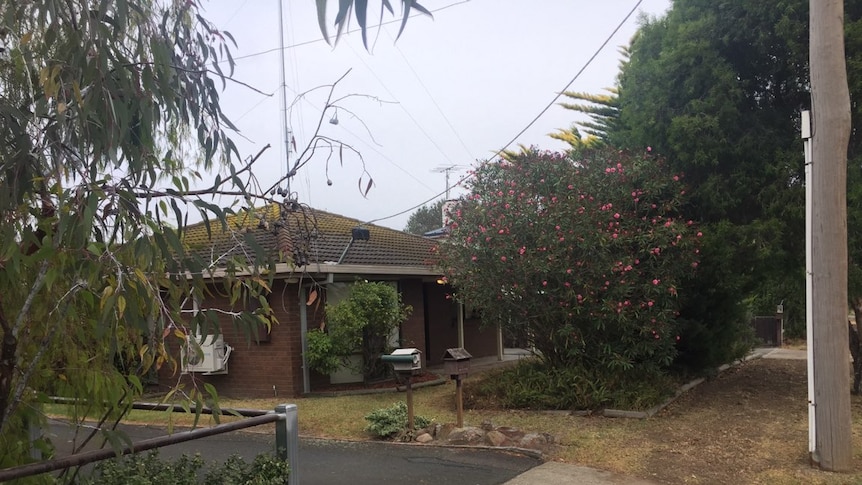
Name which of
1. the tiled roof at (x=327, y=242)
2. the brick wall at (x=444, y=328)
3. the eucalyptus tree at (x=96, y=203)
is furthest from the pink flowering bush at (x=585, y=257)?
the eucalyptus tree at (x=96, y=203)

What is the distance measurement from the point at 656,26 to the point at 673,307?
517 cm

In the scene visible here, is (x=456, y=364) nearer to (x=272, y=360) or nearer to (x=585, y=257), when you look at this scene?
(x=585, y=257)

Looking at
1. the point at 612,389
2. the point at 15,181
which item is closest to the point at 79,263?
the point at 15,181

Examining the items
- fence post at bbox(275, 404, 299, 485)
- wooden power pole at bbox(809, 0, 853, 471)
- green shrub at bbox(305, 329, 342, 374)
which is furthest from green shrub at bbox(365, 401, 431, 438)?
wooden power pole at bbox(809, 0, 853, 471)

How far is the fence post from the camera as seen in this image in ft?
15.8

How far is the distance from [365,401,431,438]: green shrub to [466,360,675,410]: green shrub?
2016 mm

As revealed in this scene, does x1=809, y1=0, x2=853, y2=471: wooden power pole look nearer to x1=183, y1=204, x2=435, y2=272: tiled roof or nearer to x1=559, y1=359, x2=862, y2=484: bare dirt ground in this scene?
x1=559, y1=359, x2=862, y2=484: bare dirt ground

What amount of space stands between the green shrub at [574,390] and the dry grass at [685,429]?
12.7 inches

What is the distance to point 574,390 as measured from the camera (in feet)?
34.3

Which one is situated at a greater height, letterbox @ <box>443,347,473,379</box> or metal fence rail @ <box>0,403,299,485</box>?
metal fence rail @ <box>0,403,299,485</box>

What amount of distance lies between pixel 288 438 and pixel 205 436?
1006mm

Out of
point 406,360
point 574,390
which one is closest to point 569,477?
point 406,360

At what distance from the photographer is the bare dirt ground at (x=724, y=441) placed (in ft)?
22.6

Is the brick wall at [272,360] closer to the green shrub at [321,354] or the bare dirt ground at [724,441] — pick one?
the green shrub at [321,354]
